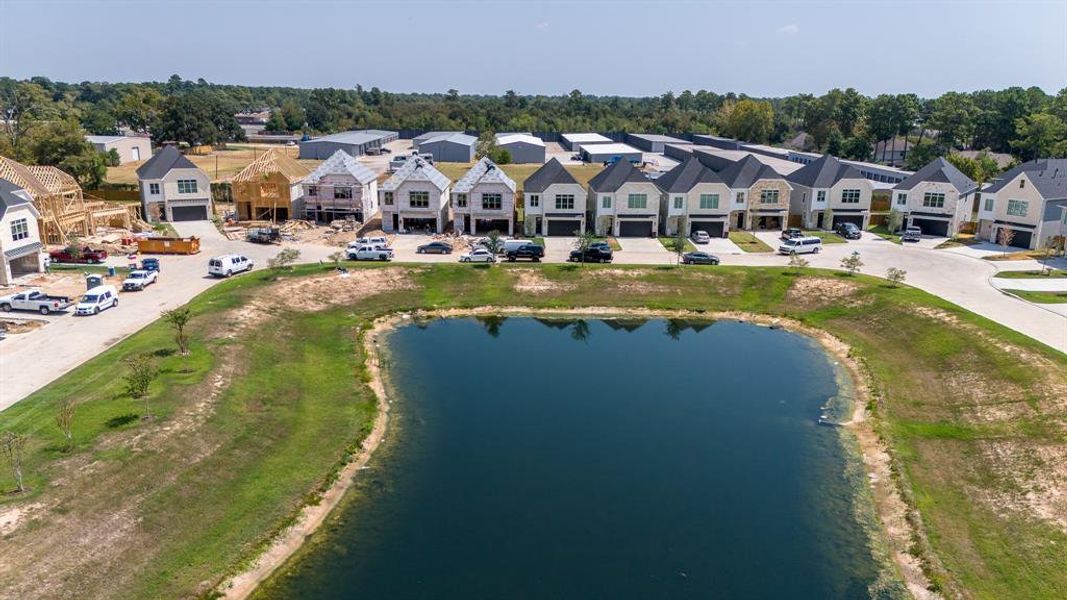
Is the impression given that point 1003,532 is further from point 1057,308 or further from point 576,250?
point 576,250

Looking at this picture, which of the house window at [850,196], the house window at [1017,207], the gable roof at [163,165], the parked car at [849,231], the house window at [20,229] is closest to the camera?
the house window at [20,229]

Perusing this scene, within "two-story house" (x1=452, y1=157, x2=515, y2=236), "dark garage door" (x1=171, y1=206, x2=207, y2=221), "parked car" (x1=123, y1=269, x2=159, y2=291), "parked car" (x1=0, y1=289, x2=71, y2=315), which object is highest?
"two-story house" (x1=452, y1=157, x2=515, y2=236)

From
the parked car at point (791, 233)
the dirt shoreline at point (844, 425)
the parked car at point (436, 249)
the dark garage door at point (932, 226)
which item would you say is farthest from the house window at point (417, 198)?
the dark garage door at point (932, 226)

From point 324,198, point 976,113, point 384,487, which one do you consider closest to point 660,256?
point 324,198

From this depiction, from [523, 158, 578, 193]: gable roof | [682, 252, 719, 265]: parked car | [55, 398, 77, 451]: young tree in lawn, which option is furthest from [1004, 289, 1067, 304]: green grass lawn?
[55, 398, 77, 451]: young tree in lawn

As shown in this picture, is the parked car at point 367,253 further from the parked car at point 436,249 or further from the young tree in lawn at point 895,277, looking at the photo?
the young tree in lawn at point 895,277

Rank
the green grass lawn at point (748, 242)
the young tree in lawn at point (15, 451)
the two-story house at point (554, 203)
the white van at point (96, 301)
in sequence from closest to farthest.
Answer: the young tree in lawn at point (15, 451)
the white van at point (96, 301)
the green grass lawn at point (748, 242)
the two-story house at point (554, 203)

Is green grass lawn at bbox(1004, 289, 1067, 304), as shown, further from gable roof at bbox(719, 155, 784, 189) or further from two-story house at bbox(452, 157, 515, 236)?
two-story house at bbox(452, 157, 515, 236)
